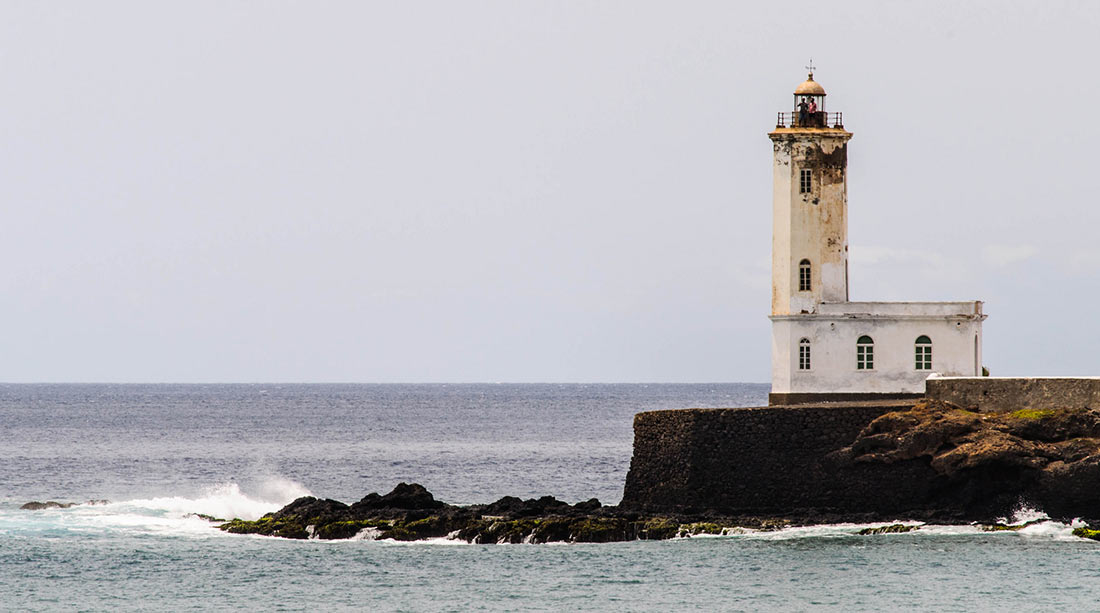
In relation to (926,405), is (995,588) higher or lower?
lower

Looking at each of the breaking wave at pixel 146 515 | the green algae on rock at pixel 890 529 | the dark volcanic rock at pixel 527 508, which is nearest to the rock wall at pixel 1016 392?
the green algae on rock at pixel 890 529

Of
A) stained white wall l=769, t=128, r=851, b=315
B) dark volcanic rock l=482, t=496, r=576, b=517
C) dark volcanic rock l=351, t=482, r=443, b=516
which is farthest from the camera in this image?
stained white wall l=769, t=128, r=851, b=315

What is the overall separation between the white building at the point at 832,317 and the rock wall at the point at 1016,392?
389cm

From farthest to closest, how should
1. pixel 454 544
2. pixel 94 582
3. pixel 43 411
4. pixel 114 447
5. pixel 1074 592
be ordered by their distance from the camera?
pixel 43 411 < pixel 114 447 < pixel 454 544 < pixel 94 582 < pixel 1074 592

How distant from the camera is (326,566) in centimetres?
3120

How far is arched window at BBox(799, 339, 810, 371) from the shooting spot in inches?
1599

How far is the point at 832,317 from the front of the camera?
133ft

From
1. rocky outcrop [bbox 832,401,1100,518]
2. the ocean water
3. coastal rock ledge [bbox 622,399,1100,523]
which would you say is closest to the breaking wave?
the ocean water

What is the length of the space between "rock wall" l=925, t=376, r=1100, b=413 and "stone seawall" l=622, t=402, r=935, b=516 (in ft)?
4.46

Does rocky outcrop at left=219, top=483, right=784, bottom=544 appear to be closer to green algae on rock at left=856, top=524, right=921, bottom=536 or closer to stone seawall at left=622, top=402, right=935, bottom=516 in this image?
stone seawall at left=622, top=402, right=935, bottom=516

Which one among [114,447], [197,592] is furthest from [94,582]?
[114,447]

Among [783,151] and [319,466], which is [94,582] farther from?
[319,466]

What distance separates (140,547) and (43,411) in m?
100

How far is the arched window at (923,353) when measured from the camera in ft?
132
